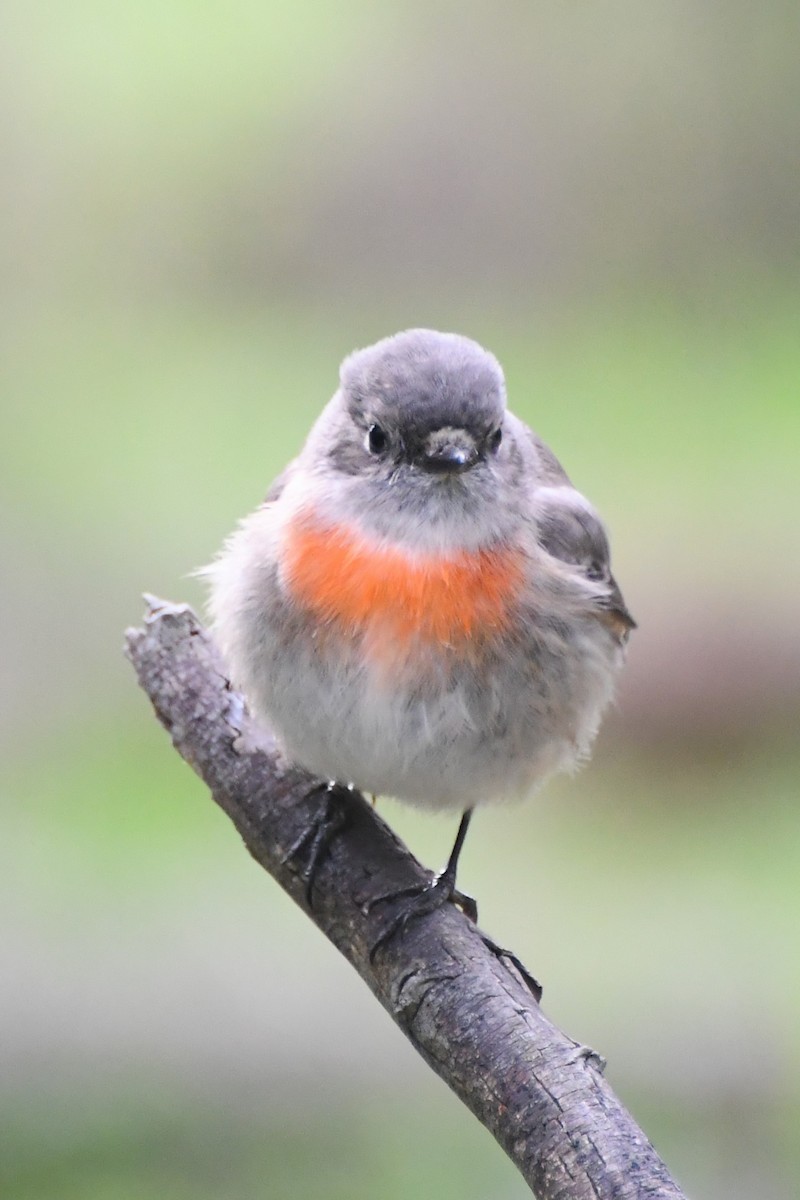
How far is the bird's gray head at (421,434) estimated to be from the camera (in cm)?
294

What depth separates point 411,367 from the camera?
117 inches

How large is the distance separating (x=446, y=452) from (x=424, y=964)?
96 cm

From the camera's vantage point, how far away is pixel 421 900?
3.07m

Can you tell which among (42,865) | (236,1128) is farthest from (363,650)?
(42,865)

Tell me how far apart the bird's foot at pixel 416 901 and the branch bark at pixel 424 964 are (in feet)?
0.05

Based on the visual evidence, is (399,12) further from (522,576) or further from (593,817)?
(522,576)

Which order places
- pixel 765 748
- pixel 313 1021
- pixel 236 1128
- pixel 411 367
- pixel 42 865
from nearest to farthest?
1. pixel 411 367
2. pixel 236 1128
3. pixel 313 1021
4. pixel 42 865
5. pixel 765 748

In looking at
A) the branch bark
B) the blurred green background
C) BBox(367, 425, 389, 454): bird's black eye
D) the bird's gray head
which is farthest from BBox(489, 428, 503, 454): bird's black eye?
the blurred green background

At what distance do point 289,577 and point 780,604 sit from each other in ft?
13.1

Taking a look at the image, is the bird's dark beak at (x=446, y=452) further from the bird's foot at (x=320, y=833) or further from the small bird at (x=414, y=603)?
the bird's foot at (x=320, y=833)

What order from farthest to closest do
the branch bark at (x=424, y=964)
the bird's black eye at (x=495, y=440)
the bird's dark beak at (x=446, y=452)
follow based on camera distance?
the bird's black eye at (x=495, y=440)
the bird's dark beak at (x=446, y=452)
the branch bark at (x=424, y=964)

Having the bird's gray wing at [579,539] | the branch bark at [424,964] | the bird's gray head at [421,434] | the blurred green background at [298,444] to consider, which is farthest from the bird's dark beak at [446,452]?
the blurred green background at [298,444]

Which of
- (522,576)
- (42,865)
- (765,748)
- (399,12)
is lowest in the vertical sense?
(522,576)

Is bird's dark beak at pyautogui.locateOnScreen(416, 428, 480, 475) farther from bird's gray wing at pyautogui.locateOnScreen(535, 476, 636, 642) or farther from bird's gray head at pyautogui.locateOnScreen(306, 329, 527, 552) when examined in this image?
bird's gray wing at pyautogui.locateOnScreen(535, 476, 636, 642)
